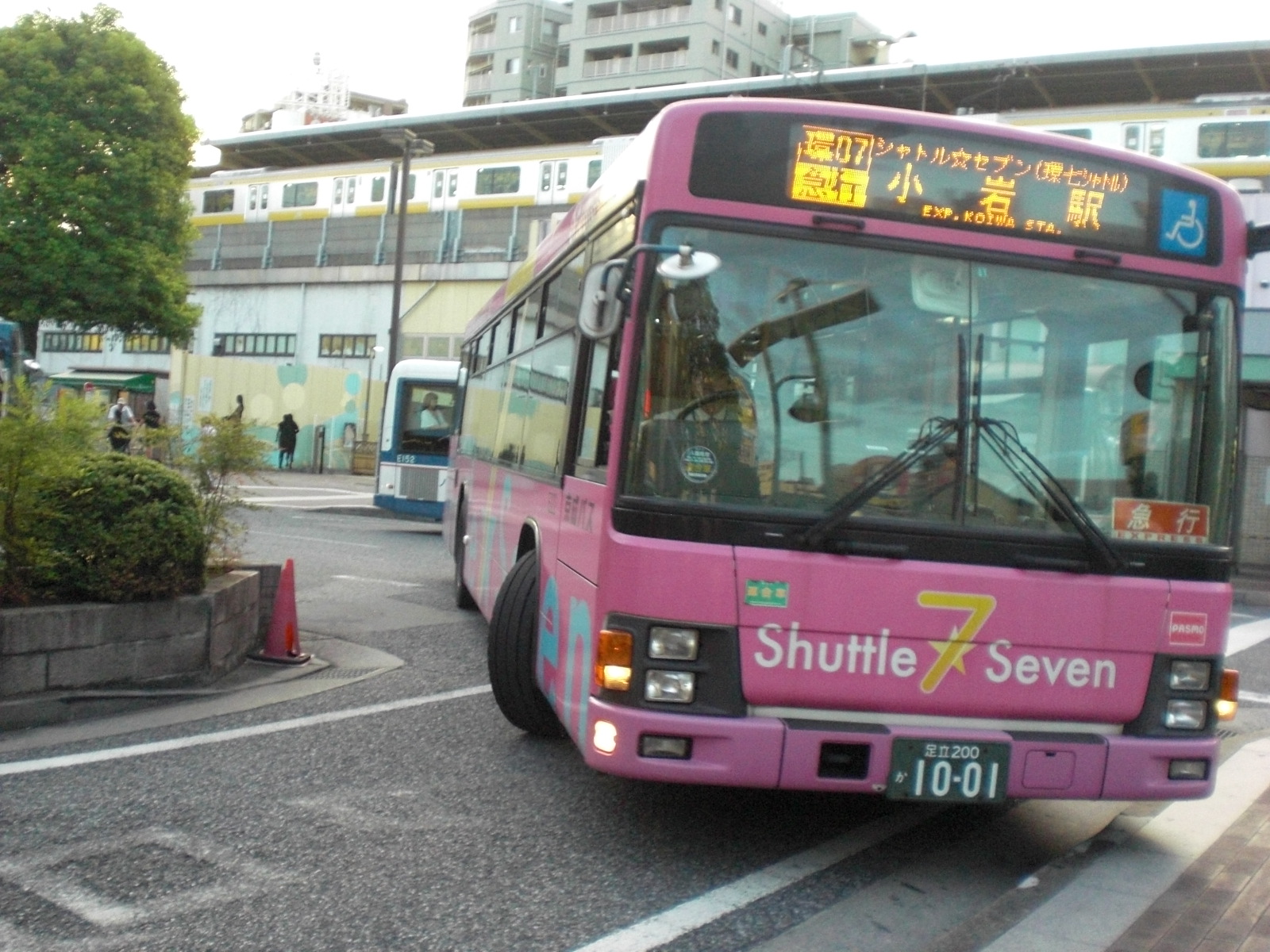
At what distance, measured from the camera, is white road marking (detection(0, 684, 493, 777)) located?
614 cm

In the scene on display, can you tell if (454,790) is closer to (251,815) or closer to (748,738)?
(251,815)

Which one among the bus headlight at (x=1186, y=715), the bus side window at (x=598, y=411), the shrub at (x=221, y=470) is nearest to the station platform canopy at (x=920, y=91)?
the shrub at (x=221, y=470)

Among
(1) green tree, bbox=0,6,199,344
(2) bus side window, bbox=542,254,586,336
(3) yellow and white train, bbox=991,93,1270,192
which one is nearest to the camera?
(2) bus side window, bbox=542,254,586,336

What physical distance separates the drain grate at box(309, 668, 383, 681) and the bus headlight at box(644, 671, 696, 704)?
4377mm

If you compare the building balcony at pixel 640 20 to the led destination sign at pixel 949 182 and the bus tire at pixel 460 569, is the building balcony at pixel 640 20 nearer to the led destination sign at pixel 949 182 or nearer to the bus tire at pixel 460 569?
the bus tire at pixel 460 569

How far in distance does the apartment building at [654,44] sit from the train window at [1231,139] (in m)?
43.1

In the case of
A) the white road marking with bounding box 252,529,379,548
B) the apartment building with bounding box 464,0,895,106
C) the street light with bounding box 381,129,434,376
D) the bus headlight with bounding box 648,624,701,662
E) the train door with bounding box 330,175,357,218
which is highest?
the apartment building with bounding box 464,0,895,106

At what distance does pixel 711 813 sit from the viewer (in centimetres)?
589

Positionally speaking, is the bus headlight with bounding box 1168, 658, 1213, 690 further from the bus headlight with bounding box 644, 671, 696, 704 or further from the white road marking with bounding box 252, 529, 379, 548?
the white road marking with bounding box 252, 529, 379, 548

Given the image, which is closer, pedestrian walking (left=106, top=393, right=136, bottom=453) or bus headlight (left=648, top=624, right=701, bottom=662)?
bus headlight (left=648, top=624, right=701, bottom=662)

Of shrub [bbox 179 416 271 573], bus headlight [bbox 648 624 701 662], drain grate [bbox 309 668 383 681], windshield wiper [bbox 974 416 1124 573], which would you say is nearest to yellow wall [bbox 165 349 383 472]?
shrub [bbox 179 416 271 573]

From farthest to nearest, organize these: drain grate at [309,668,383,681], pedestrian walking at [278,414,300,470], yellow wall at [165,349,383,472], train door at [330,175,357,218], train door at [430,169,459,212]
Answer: train door at [330,175,357,218], train door at [430,169,459,212], yellow wall at [165,349,383,472], pedestrian walking at [278,414,300,470], drain grate at [309,668,383,681]

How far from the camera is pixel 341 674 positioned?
8.88 m

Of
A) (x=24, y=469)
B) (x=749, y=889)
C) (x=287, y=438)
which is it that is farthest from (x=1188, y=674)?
(x=287, y=438)
